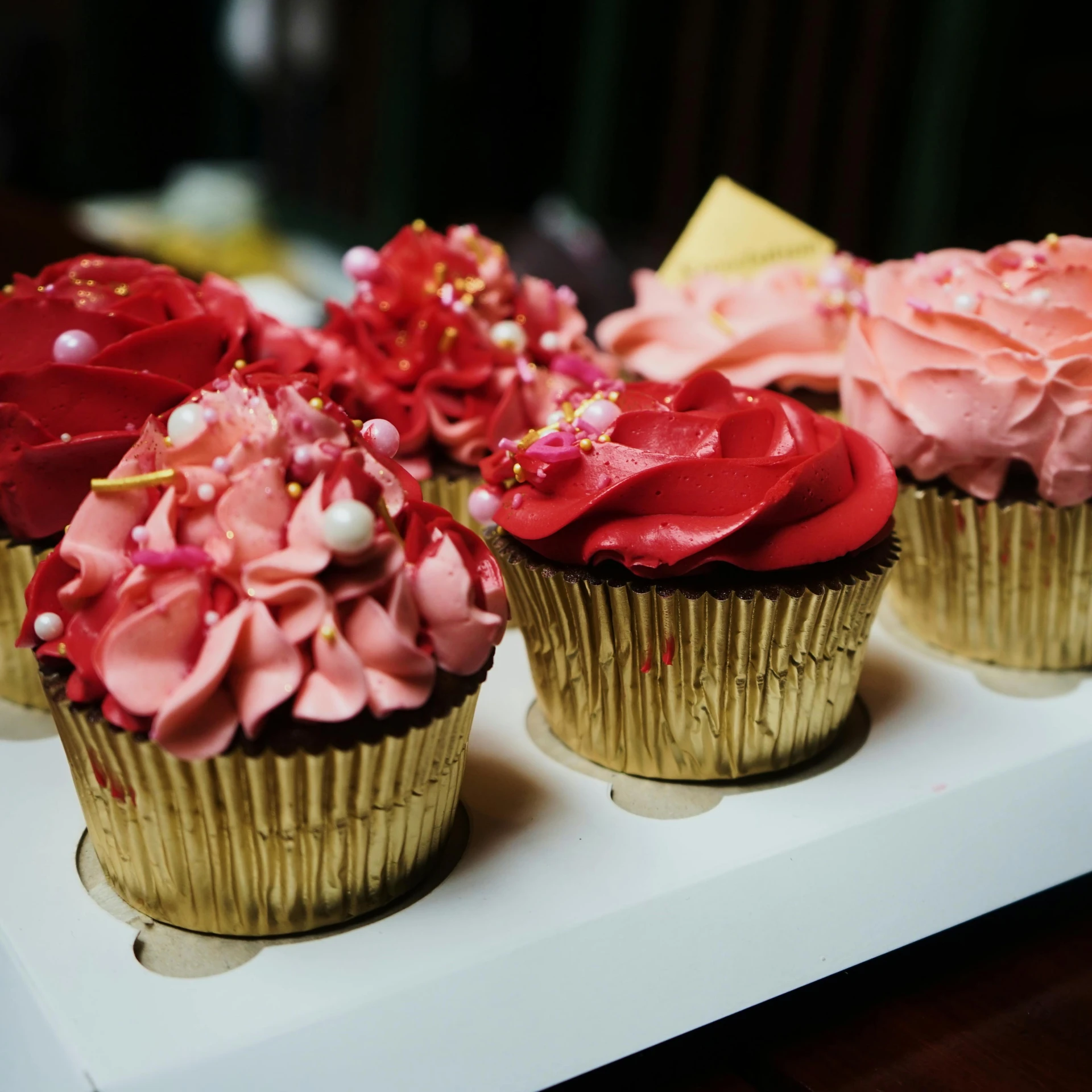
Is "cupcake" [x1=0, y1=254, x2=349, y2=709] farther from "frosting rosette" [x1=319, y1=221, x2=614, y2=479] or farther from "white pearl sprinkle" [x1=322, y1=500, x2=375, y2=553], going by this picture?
"white pearl sprinkle" [x1=322, y1=500, x2=375, y2=553]

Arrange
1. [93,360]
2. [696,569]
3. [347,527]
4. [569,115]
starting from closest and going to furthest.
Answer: [347,527] → [696,569] → [93,360] → [569,115]

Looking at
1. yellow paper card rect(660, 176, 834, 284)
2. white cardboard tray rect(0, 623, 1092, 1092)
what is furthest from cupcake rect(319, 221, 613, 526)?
yellow paper card rect(660, 176, 834, 284)

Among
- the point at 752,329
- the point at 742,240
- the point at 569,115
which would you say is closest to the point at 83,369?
the point at 752,329

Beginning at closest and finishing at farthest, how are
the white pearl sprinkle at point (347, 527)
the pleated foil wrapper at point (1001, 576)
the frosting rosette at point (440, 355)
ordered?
the white pearl sprinkle at point (347, 527) < the pleated foil wrapper at point (1001, 576) < the frosting rosette at point (440, 355)

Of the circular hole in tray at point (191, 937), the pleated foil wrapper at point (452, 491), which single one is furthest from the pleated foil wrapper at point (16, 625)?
the pleated foil wrapper at point (452, 491)

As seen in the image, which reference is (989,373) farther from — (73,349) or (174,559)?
(73,349)

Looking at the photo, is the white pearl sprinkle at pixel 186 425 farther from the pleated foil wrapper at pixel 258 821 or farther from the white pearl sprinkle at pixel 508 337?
the white pearl sprinkle at pixel 508 337
